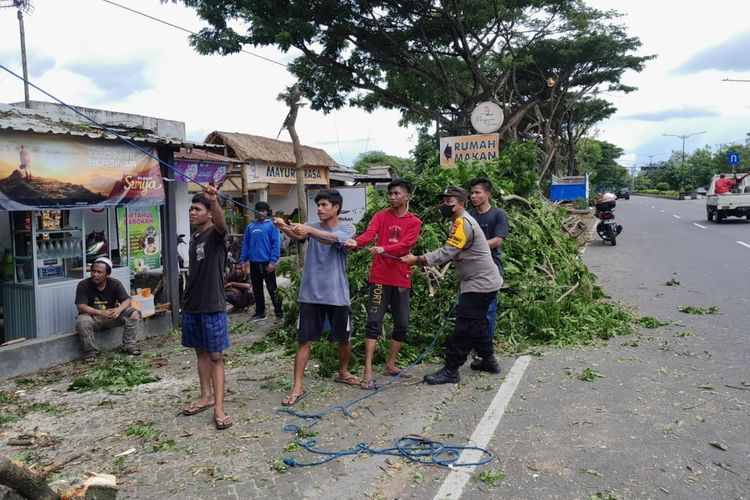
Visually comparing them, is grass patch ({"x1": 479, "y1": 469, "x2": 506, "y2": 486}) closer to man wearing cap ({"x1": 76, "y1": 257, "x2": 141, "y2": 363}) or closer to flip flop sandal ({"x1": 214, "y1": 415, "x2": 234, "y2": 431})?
flip flop sandal ({"x1": 214, "y1": 415, "x2": 234, "y2": 431})

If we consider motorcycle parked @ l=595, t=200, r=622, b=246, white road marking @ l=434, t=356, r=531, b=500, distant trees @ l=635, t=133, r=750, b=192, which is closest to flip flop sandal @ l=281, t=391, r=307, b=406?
white road marking @ l=434, t=356, r=531, b=500

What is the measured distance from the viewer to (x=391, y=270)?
558cm

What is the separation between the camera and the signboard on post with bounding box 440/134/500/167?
1084 cm

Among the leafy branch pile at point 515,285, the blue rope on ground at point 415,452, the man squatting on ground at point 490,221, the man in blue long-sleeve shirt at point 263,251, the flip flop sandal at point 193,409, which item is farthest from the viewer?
the man in blue long-sleeve shirt at point 263,251

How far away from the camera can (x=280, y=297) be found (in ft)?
26.9

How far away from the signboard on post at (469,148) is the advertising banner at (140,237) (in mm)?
5145

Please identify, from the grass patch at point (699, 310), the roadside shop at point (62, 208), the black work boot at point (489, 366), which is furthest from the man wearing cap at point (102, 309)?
the grass patch at point (699, 310)

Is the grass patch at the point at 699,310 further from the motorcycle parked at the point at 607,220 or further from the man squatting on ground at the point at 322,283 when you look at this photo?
the motorcycle parked at the point at 607,220

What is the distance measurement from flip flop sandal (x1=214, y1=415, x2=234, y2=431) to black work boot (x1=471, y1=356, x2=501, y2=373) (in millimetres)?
2530

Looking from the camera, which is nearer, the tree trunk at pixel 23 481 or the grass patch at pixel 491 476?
the tree trunk at pixel 23 481

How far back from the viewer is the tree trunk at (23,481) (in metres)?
3.07

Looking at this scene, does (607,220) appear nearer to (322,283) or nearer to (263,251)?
(263,251)

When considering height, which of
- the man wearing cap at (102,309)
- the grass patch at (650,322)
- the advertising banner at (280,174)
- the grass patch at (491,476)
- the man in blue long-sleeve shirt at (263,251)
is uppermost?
the advertising banner at (280,174)

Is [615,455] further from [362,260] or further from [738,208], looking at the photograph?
[738,208]
